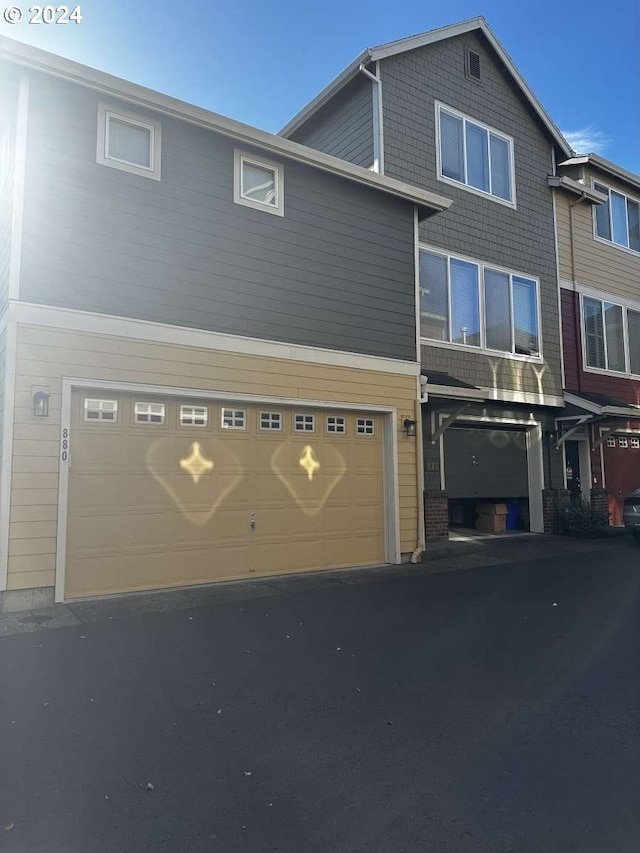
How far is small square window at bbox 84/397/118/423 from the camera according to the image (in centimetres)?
709

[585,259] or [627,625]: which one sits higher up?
[585,259]

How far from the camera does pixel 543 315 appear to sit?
13438 millimetres

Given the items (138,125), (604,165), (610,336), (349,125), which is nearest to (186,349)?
(138,125)

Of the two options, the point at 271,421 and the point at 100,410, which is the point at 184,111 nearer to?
the point at 100,410

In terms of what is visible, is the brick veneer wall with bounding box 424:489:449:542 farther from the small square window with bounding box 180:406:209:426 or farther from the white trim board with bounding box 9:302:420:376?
the small square window with bounding box 180:406:209:426

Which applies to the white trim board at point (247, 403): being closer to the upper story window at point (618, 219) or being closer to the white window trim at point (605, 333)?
the white window trim at point (605, 333)

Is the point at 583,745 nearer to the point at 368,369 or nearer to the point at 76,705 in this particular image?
the point at 76,705

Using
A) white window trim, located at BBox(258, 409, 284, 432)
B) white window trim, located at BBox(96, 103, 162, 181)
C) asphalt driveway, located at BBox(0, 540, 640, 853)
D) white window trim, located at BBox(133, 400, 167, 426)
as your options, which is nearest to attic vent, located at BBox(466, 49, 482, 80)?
white window trim, located at BBox(96, 103, 162, 181)

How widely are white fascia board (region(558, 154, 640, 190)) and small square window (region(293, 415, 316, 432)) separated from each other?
32.5 feet

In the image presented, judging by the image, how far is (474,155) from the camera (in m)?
12.8

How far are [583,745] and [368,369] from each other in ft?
21.9

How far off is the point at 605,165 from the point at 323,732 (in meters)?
15.3

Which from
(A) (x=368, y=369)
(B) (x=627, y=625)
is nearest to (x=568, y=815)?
(B) (x=627, y=625)

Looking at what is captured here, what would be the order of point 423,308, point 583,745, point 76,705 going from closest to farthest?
point 583,745
point 76,705
point 423,308
